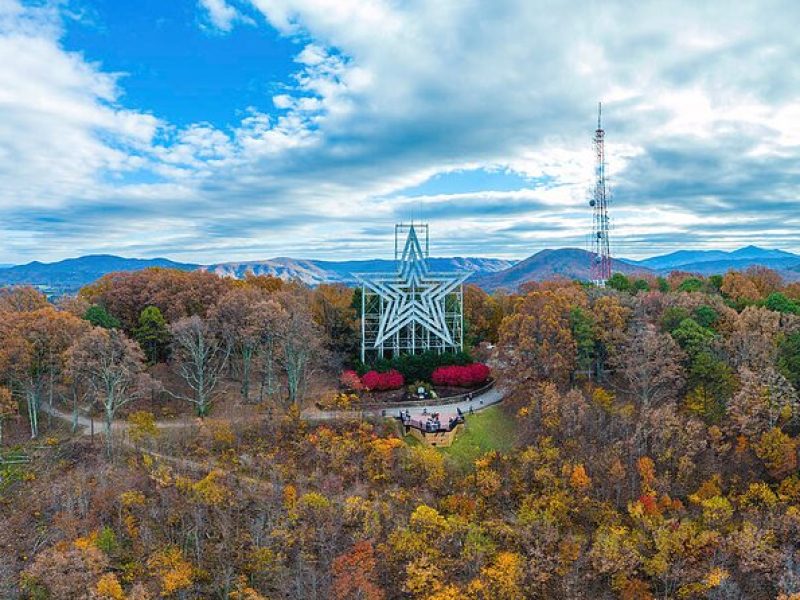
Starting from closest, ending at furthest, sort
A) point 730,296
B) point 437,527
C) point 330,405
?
point 437,527 < point 330,405 < point 730,296

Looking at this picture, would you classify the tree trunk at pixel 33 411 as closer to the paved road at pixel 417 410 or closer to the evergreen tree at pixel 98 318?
the evergreen tree at pixel 98 318

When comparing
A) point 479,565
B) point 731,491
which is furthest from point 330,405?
point 731,491

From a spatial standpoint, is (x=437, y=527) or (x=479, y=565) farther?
(x=437, y=527)

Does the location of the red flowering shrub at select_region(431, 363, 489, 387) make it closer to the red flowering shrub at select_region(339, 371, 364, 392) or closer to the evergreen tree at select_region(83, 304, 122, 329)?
the red flowering shrub at select_region(339, 371, 364, 392)

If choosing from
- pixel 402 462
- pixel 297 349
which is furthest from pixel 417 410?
pixel 297 349

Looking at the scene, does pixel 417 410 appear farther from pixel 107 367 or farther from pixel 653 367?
pixel 107 367

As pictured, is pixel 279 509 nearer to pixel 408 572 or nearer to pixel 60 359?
pixel 408 572
